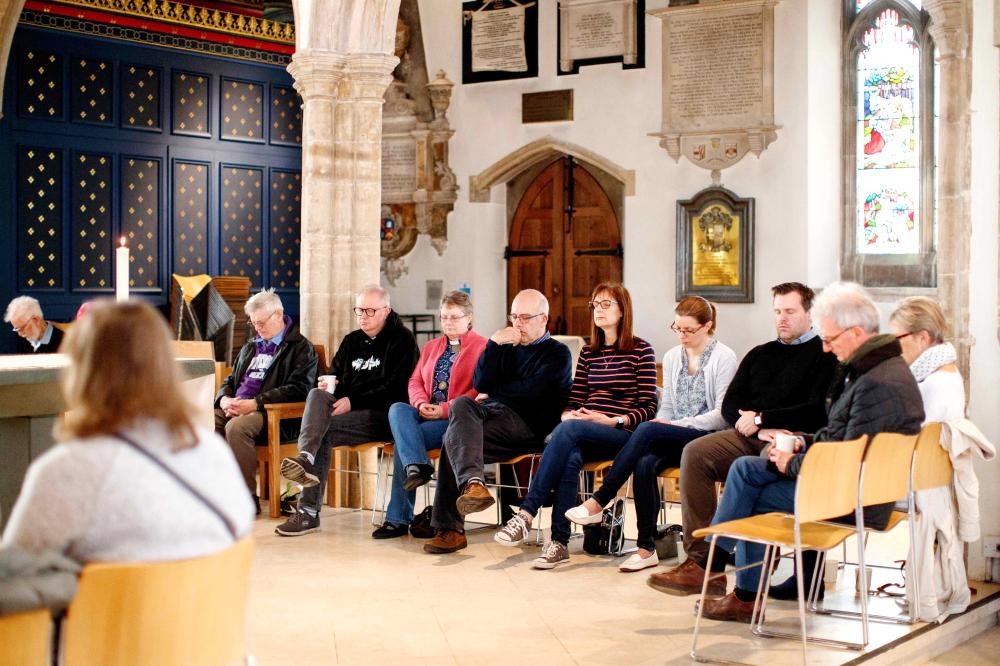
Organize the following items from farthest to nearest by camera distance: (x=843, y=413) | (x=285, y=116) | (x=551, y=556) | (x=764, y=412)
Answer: (x=285, y=116), (x=551, y=556), (x=764, y=412), (x=843, y=413)

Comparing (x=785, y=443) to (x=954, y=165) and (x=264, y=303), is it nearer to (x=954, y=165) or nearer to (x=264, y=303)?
(x=954, y=165)

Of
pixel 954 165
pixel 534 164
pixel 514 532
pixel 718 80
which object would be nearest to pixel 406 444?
pixel 514 532

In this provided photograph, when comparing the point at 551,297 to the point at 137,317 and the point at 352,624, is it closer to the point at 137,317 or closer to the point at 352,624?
the point at 352,624

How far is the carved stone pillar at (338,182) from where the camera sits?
26.7 ft

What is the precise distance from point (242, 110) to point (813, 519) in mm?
9054

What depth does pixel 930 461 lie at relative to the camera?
4926mm

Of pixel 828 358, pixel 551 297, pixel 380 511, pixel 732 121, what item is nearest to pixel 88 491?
pixel 828 358

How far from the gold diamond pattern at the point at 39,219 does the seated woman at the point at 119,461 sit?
8875mm

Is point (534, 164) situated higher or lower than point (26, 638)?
higher

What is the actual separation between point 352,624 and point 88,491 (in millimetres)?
2628

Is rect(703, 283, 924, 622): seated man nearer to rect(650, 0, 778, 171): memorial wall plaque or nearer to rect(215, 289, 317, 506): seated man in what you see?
rect(215, 289, 317, 506): seated man

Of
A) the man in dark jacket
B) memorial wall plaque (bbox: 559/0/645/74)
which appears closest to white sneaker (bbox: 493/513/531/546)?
the man in dark jacket

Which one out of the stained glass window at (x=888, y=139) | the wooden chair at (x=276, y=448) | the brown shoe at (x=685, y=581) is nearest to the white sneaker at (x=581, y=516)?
the brown shoe at (x=685, y=581)

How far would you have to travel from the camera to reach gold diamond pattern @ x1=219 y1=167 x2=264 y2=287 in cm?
1215
